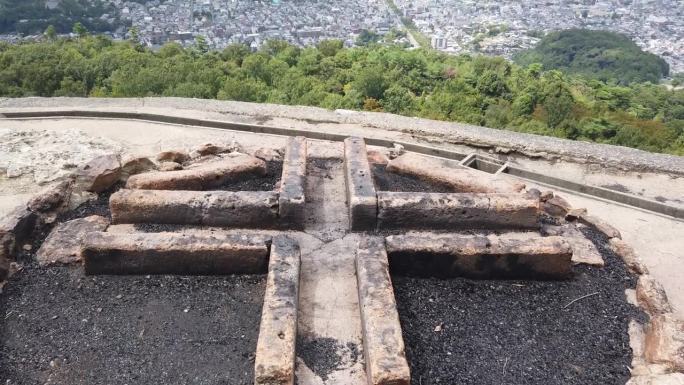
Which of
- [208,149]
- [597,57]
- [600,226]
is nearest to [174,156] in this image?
[208,149]

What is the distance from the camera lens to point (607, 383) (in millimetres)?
4363

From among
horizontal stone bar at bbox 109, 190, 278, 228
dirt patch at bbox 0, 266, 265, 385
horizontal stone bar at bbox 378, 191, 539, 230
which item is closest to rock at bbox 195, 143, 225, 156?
horizontal stone bar at bbox 109, 190, 278, 228

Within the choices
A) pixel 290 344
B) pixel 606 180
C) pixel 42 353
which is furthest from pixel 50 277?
pixel 606 180

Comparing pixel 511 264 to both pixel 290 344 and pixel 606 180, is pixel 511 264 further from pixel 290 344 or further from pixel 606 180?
pixel 606 180

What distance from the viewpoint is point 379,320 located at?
14.4 feet

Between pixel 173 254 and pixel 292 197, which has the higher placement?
pixel 292 197

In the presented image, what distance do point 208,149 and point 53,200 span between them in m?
A: 2.27

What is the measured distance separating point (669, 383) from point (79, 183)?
20.6 feet

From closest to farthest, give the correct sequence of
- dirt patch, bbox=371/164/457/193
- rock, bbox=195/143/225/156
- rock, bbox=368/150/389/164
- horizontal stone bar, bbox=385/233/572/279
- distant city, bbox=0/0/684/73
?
horizontal stone bar, bbox=385/233/572/279 < dirt patch, bbox=371/164/457/193 < rock, bbox=368/150/389/164 < rock, bbox=195/143/225/156 < distant city, bbox=0/0/684/73

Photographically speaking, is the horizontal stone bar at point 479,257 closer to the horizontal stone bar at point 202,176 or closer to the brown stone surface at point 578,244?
the brown stone surface at point 578,244

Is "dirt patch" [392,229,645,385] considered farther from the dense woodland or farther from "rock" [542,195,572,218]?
the dense woodland

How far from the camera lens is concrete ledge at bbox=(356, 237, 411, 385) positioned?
3900 mm

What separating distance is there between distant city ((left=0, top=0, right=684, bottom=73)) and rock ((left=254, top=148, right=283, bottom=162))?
1138 inches

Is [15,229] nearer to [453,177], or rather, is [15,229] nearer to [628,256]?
[453,177]
